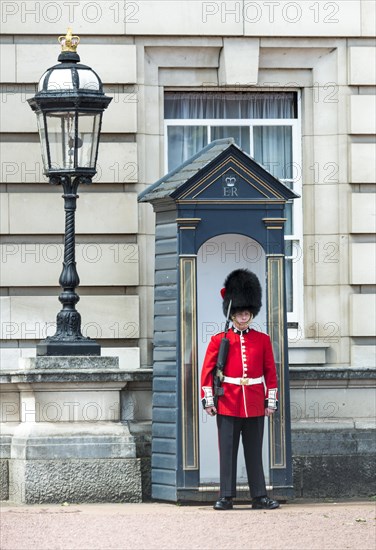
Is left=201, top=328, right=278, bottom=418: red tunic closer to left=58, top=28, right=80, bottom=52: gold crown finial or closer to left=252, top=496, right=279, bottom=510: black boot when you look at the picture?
left=252, top=496, right=279, bottom=510: black boot

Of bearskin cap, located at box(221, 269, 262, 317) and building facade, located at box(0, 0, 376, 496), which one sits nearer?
bearskin cap, located at box(221, 269, 262, 317)

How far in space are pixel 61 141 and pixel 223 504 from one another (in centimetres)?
294

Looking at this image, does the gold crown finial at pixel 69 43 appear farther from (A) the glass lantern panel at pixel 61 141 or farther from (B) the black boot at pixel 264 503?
(B) the black boot at pixel 264 503

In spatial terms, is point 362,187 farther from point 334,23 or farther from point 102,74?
point 102,74

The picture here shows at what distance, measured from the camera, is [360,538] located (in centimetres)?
1103

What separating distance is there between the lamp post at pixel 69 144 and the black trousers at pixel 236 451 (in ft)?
4.24

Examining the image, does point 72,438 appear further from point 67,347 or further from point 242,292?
point 242,292

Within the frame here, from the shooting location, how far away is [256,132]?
49.0 ft

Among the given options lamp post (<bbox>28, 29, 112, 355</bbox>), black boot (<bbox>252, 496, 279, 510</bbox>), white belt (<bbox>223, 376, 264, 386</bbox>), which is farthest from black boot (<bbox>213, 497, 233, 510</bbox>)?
lamp post (<bbox>28, 29, 112, 355</bbox>)

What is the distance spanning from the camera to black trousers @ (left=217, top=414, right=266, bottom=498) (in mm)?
12664

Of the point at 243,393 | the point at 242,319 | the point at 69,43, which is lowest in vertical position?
the point at 243,393

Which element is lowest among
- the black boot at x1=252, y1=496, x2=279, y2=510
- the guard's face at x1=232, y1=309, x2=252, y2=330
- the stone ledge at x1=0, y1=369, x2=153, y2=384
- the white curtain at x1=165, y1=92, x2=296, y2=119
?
the black boot at x1=252, y1=496, x2=279, y2=510

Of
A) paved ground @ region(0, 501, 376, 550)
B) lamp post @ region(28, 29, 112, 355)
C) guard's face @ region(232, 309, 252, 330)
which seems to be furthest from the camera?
lamp post @ region(28, 29, 112, 355)

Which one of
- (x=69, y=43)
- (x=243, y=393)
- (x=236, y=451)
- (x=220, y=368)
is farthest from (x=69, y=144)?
(x=236, y=451)
